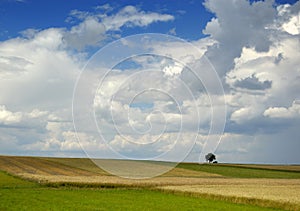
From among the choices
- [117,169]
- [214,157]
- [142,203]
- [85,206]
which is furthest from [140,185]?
[214,157]

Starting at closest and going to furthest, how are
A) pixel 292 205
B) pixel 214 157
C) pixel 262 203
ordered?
1. pixel 292 205
2. pixel 262 203
3. pixel 214 157

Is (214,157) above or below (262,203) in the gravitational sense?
above

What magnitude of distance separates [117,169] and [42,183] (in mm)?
17203

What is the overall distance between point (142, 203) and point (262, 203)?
35.2 feet

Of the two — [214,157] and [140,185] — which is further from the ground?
[214,157]

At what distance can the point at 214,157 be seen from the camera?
535ft

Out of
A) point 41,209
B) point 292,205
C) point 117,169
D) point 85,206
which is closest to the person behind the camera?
point 41,209

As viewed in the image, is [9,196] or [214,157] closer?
[9,196]

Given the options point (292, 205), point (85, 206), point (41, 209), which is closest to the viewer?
point (41, 209)

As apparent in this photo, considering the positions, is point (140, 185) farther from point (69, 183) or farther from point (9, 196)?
point (9, 196)

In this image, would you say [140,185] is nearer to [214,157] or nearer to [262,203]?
[262,203]

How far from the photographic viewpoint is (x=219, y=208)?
3584 centimetres

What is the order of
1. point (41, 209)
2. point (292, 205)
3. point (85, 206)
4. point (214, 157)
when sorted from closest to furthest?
point (41, 209)
point (85, 206)
point (292, 205)
point (214, 157)

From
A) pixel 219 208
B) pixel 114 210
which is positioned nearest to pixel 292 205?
pixel 219 208
